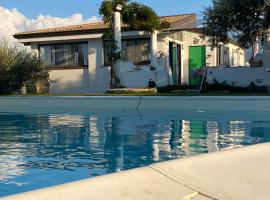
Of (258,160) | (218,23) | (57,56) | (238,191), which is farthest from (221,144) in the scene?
(57,56)

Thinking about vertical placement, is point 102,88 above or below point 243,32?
below

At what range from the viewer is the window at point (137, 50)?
25.9 meters

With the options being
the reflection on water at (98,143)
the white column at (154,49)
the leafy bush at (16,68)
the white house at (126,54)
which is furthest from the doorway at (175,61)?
the reflection on water at (98,143)

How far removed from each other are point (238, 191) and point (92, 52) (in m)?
23.1

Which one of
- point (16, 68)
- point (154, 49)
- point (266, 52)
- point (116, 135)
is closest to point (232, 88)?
point (266, 52)

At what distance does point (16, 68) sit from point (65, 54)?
15.8 feet

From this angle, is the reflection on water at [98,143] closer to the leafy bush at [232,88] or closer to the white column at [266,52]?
the leafy bush at [232,88]

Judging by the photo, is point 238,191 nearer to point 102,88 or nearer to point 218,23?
point 218,23

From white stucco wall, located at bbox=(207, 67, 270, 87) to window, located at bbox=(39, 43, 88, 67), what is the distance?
8706mm

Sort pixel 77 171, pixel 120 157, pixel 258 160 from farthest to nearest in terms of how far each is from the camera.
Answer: pixel 120 157 < pixel 77 171 < pixel 258 160

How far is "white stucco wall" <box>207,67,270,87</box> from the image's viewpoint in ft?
68.7

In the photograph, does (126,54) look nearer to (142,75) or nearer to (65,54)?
(142,75)

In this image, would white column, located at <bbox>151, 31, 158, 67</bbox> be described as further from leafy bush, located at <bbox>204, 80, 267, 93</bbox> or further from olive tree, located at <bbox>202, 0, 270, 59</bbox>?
leafy bush, located at <bbox>204, 80, 267, 93</bbox>

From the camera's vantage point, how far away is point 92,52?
1060 inches
